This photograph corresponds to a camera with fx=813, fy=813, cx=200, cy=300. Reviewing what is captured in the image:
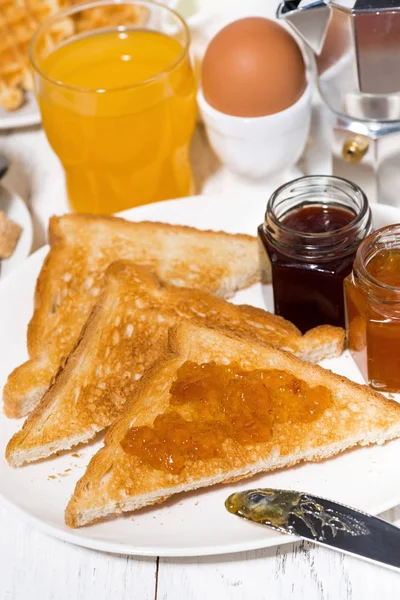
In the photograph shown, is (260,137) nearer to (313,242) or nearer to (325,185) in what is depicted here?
(325,185)

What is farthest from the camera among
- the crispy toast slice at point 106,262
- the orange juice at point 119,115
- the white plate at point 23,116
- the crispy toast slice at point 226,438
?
the white plate at point 23,116

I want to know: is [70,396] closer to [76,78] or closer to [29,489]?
[29,489]

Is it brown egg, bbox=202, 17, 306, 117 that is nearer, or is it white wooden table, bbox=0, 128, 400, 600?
white wooden table, bbox=0, 128, 400, 600

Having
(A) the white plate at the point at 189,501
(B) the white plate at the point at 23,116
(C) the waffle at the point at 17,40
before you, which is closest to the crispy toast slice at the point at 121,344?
(A) the white plate at the point at 189,501

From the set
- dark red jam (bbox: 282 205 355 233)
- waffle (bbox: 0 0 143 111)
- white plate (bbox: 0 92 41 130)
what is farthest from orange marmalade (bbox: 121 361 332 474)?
waffle (bbox: 0 0 143 111)

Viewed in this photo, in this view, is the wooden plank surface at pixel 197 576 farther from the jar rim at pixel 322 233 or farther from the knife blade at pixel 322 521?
the jar rim at pixel 322 233

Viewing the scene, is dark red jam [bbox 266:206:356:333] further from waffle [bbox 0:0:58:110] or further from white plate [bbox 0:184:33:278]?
waffle [bbox 0:0:58:110]
